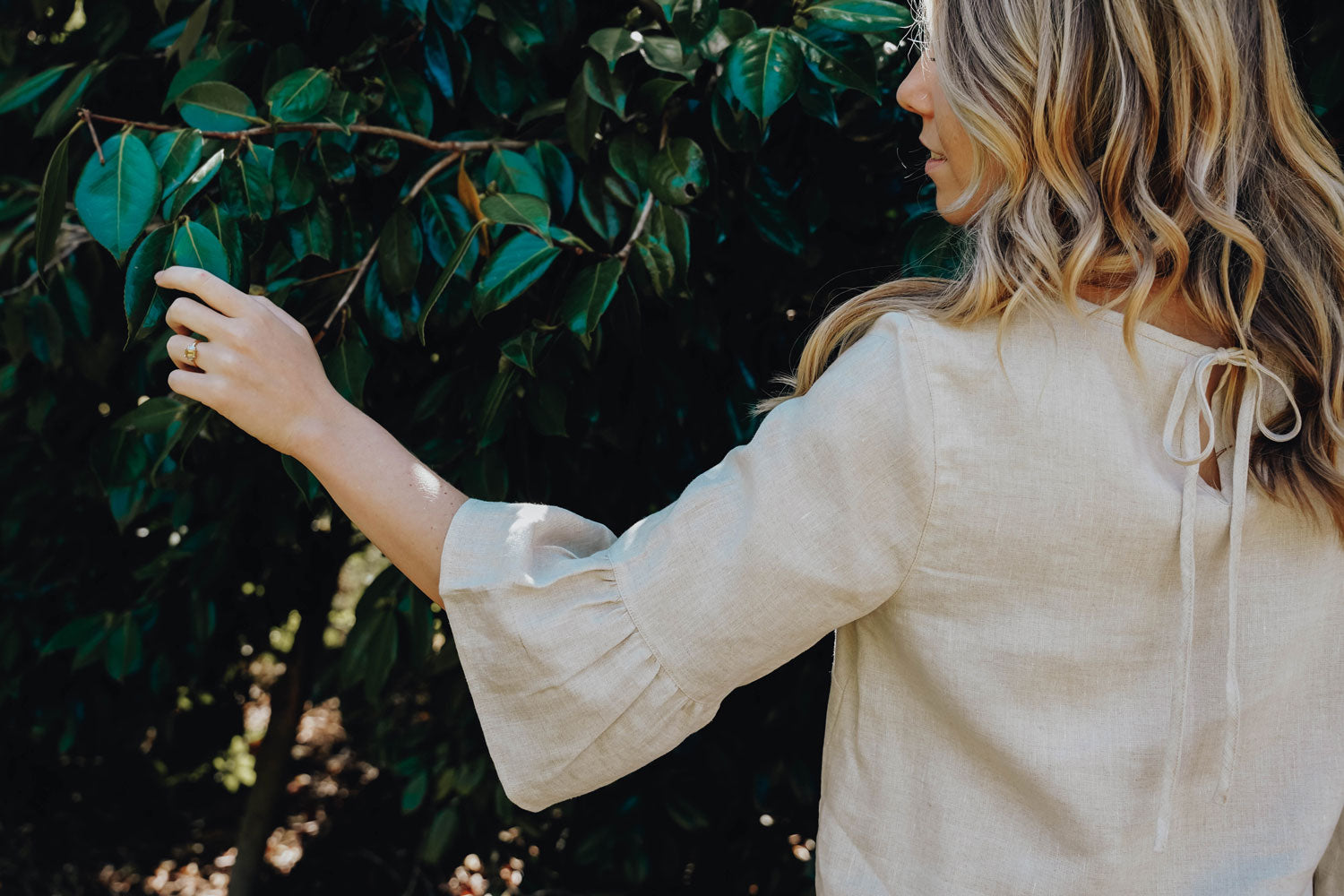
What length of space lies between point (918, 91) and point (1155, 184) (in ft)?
0.82

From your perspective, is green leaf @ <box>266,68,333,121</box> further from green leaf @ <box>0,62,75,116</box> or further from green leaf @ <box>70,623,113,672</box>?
green leaf @ <box>70,623,113,672</box>

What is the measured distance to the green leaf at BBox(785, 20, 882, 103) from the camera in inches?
52.0

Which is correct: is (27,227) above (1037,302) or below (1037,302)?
below

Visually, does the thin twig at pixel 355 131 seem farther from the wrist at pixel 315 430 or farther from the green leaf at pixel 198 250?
the wrist at pixel 315 430

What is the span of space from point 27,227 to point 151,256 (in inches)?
32.4

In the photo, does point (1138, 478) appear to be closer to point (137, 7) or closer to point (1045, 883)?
point (1045, 883)

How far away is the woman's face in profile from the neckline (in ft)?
0.59

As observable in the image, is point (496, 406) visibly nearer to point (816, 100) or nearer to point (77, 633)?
point (816, 100)

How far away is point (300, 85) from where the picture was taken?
131cm

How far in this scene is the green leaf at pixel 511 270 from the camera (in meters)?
1.28

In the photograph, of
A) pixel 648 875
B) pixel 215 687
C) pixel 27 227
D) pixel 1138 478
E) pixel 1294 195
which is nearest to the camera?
pixel 1138 478

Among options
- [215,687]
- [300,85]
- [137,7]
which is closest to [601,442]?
[300,85]

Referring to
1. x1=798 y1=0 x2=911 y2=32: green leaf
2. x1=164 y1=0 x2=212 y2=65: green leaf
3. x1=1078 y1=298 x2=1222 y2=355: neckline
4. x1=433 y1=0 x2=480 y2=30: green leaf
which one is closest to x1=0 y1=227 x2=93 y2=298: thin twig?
x1=164 y1=0 x2=212 y2=65: green leaf

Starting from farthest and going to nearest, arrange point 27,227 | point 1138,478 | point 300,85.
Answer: point 27,227, point 300,85, point 1138,478
